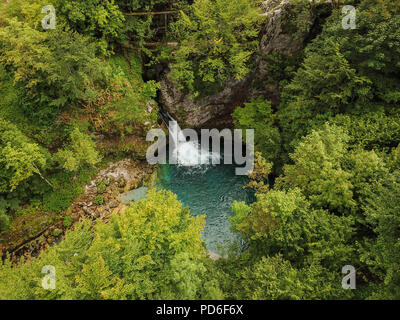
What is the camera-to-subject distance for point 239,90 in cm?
2531

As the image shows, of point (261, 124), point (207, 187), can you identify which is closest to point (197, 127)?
point (261, 124)

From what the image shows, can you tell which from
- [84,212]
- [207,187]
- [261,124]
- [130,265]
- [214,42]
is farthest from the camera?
[261,124]

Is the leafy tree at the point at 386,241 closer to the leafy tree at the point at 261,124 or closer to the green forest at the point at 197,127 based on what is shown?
the green forest at the point at 197,127

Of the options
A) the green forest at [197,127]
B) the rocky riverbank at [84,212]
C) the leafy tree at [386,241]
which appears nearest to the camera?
the leafy tree at [386,241]

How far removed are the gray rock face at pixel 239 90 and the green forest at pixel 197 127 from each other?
12cm

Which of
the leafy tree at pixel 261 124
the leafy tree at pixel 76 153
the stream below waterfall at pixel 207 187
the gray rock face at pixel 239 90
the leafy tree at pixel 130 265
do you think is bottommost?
the leafy tree at pixel 130 265

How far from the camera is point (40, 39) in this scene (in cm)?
1662

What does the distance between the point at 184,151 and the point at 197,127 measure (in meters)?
3.11

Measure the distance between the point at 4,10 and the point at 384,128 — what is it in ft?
93.7

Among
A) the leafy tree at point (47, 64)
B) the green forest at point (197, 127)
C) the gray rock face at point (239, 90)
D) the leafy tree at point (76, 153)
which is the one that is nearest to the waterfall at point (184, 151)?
the gray rock face at point (239, 90)

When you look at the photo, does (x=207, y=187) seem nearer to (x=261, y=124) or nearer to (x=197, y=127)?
(x=197, y=127)

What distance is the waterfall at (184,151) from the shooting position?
25.5m
